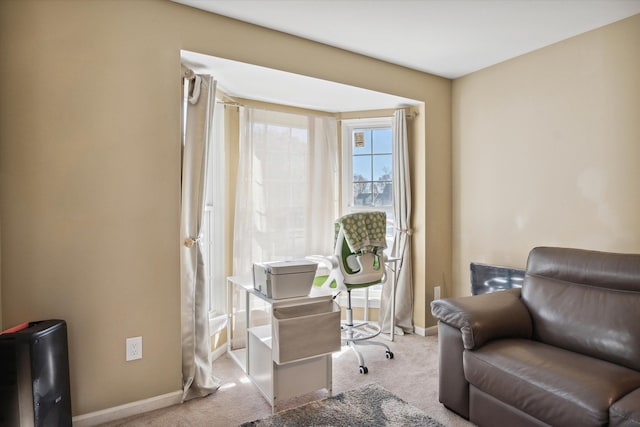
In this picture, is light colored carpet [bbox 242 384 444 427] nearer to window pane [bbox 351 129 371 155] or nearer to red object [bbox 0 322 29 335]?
red object [bbox 0 322 29 335]

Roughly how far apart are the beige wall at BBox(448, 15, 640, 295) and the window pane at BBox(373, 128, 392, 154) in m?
0.67

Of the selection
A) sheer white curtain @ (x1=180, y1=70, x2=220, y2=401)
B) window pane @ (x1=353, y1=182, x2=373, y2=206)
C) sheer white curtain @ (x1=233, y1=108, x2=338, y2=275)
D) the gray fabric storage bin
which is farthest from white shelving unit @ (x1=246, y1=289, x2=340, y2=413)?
window pane @ (x1=353, y1=182, x2=373, y2=206)

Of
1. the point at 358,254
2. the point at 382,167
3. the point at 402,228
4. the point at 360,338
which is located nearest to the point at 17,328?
the point at 358,254

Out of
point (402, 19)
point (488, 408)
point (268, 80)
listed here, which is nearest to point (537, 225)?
point (488, 408)

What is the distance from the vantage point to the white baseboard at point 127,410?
2113mm

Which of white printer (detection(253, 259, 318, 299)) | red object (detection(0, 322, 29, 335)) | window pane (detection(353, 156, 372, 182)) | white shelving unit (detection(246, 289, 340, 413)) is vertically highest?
window pane (detection(353, 156, 372, 182))

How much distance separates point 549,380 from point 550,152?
1954 mm

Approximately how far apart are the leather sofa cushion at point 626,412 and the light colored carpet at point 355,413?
89 cm

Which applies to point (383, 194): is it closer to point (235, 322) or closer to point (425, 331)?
point (425, 331)

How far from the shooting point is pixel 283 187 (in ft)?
11.8

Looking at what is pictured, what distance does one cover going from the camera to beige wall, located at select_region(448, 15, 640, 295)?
8.45ft

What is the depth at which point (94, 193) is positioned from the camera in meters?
2.14

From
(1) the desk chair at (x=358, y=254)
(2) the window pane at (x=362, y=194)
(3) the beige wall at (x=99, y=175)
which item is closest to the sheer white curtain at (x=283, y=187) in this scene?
(2) the window pane at (x=362, y=194)

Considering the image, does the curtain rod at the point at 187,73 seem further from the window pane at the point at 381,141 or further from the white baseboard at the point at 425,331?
the white baseboard at the point at 425,331
